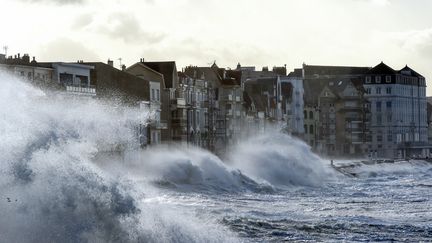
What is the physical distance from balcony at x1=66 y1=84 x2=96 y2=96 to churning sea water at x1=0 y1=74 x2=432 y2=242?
52.6 inches

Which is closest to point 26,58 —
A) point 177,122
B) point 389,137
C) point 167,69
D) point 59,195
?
point 167,69

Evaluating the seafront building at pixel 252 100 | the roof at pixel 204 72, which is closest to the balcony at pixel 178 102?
the seafront building at pixel 252 100

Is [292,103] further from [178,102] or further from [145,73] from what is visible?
[145,73]

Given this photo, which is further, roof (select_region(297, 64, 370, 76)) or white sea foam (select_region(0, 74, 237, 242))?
roof (select_region(297, 64, 370, 76))

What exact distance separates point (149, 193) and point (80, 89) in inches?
710

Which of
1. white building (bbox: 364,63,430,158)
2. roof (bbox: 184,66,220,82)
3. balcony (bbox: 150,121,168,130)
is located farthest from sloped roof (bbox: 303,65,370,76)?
balcony (bbox: 150,121,168,130)

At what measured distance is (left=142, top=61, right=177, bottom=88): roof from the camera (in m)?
99.1

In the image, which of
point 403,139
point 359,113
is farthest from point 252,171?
point 403,139

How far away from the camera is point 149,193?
60.1m

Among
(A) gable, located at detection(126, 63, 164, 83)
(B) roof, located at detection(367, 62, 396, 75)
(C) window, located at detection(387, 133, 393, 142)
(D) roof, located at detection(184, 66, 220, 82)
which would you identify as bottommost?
(C) window, located at detection(387, 133, 393, 142)

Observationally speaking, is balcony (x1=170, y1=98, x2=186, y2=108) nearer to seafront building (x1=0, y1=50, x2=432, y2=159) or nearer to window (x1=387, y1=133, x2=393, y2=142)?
seafront building (x1=0, y1=50, x2=432, y2=159)

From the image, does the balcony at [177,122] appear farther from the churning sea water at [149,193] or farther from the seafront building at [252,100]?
the churning sea water at [149,193]

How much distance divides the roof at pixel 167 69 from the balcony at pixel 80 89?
19.6 metres

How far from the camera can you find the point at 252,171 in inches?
3688
